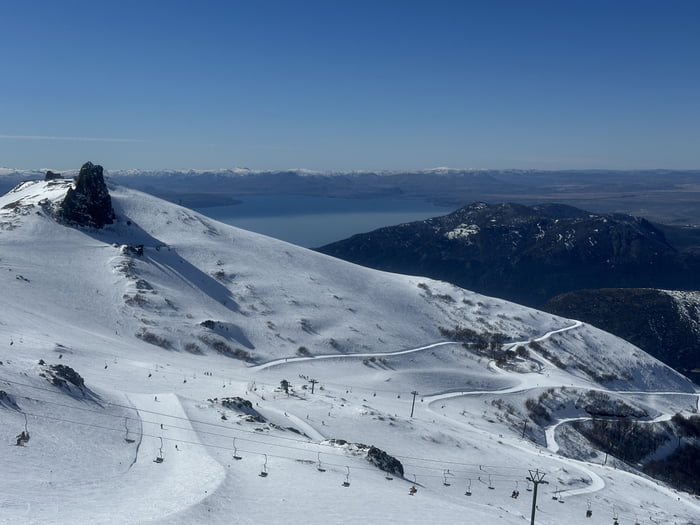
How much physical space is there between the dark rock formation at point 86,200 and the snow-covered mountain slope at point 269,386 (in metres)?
2.69

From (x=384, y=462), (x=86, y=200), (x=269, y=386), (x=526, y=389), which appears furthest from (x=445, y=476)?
(x=86, y=200)

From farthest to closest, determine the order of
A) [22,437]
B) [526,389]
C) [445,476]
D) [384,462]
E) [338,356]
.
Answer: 1. [338,356]
2. [526,389]
3. [445,476]
4. [384,462]
5. [22,437]

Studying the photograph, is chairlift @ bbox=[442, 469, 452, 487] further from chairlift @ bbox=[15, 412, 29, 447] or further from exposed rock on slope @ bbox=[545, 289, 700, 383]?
exposed rock on slope @ bbox=[545, 289, 700, 383]

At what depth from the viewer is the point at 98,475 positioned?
21469 mm

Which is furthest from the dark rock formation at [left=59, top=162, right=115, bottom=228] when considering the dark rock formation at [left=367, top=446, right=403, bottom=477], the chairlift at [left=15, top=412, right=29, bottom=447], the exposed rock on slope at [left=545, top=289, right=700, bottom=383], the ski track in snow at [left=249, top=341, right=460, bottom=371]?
the exposed rock on slope at [left=545, top=289, right=700, bottom=383]

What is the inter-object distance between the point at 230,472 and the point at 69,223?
266 feet

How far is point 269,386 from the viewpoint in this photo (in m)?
51.8

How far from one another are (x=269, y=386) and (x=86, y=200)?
60.3 meters

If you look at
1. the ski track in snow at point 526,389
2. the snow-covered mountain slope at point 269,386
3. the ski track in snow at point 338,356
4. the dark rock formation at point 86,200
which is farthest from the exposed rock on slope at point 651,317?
the dark rock formation at point 86,200

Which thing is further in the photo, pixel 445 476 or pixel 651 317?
pixel 651 317

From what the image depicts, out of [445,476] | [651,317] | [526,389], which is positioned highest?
[445,476]

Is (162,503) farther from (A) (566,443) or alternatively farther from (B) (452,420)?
(A) (566,443)

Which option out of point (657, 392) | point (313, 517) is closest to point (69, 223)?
point (313, 517)

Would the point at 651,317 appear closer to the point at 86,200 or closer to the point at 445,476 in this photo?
the point at 445,476
